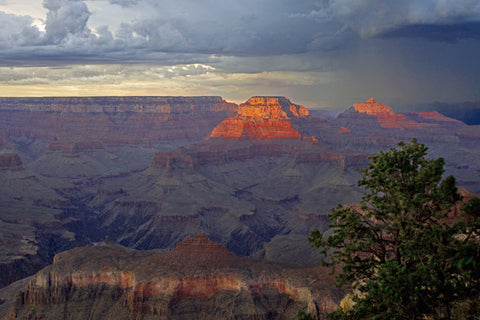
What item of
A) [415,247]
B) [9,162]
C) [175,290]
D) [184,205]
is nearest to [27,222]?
[184,205]

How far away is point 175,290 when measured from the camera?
55.7m

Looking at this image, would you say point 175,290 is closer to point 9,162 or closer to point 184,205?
point 184,205

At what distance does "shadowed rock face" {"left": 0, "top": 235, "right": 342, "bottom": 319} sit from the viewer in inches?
2137

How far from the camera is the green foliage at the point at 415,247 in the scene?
16.6 m

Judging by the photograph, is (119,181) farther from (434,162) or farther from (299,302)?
(434,162)

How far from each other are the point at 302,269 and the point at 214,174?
128301 mm

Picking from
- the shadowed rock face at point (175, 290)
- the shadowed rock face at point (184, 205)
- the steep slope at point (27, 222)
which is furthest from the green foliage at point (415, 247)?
the steep slope at point (27, 222)

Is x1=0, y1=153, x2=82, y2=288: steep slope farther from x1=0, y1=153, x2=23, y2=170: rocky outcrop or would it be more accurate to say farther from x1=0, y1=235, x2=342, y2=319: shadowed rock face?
x1=0, y1=235, x2=342, y2=319: shadowed rock face

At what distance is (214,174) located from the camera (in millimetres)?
186250

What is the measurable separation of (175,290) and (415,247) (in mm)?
41994

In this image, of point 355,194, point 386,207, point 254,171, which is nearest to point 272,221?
point 355,194

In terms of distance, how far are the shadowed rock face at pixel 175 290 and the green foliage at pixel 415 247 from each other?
3389 cm

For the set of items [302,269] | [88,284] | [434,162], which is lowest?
[88,284]

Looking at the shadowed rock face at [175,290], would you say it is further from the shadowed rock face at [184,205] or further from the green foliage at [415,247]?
the shadowed rock face at [184,205]
